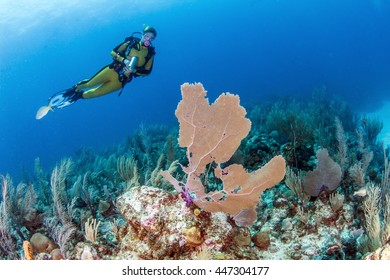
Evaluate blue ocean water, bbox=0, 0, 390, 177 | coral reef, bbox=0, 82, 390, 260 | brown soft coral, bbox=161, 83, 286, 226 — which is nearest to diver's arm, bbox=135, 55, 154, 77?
coral reef, bbox=0, 82, 390, 260

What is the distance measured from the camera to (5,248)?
4113mm

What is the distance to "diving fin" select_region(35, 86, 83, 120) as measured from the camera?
7.37m

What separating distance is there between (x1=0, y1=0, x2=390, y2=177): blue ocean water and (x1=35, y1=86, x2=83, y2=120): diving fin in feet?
88.2

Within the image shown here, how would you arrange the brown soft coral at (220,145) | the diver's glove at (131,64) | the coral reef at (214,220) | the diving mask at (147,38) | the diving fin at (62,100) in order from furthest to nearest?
the diving fin at (62,100), the diving mask at (147,38), the diver's glove at (131,64), the coral reef at (214,220), the brown soft coral at (220,145)

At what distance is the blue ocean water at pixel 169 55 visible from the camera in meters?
39.5

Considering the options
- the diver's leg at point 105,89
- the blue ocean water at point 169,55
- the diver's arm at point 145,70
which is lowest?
the diver's leg at point 105,89

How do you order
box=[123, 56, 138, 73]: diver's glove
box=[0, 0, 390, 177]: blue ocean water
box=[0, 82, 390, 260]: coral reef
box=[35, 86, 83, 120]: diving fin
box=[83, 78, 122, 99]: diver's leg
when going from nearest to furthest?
box=[0, 82, 390, 260]: coral reef
box=[123, 56, 138, 73]: diver's glove
box=[35, 86, 83, 120]: diving fin
box=[83, 78, 122, 99]: diver's leg
box=[0, 0, 390, 177]: blue ocean water

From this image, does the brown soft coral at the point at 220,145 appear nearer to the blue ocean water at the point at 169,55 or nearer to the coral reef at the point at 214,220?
the coral reef at the point at 214,220

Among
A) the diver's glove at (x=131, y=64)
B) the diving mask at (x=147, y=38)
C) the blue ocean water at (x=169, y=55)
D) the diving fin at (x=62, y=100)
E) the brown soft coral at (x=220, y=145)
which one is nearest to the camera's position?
the brown soft coral at (x=220, y=145)

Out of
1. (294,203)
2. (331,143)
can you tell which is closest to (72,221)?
(294,203)

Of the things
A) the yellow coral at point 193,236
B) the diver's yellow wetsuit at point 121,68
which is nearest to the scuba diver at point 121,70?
the diver's yellow wetsuit at point 121,68

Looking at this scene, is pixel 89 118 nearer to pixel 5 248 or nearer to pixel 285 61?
pixel 285 61

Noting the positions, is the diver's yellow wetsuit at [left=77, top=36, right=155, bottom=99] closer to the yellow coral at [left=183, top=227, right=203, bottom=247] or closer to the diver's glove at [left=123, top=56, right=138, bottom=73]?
the diver's glove at [left=123, top=56, right=138, bottom=73]

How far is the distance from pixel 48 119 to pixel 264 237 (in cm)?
7590
